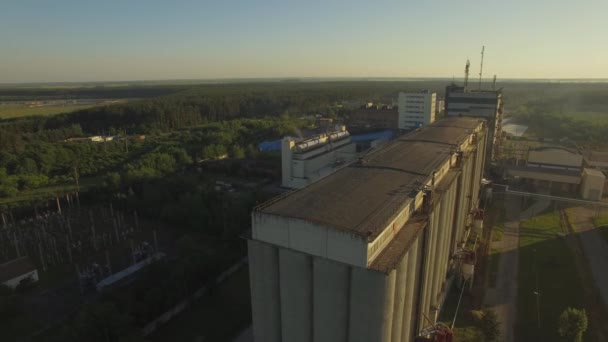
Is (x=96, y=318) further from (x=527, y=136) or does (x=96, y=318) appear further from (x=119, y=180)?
(x=527, y=136)

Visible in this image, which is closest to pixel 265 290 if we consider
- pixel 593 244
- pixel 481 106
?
pixel 593 244

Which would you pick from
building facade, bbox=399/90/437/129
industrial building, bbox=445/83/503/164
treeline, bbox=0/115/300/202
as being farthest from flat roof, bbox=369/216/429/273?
building facade, bbox=399/90/437/129

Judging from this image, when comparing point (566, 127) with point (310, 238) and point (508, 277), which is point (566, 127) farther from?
point (310, 238)

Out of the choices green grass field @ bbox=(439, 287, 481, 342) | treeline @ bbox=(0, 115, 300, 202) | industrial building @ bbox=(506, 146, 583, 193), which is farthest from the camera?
treeline @ bbox=(0, 115, 300, 202)

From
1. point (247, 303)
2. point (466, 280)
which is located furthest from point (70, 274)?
point (466, 280)

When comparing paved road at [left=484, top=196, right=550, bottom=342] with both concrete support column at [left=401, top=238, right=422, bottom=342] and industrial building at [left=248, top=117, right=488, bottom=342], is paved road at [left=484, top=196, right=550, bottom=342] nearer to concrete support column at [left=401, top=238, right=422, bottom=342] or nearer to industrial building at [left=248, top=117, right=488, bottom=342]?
industrial building at [left=248, top=117, right=488, bottom=342]

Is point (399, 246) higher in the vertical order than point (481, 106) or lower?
lower
